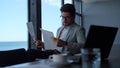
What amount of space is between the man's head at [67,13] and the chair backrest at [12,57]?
0.63m

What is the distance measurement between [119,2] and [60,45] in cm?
727

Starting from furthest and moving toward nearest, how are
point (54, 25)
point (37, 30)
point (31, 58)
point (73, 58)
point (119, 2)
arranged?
point (119, 2) → point (54, 25) → point (37, 30) → point (31, 58) → point (73, 58)

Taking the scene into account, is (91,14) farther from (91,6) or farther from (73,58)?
(73,58)

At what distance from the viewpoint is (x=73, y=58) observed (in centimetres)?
177

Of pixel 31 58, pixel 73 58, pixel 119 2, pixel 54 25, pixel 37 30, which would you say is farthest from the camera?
pixel 119 2

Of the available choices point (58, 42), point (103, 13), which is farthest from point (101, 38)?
point (103, 13)

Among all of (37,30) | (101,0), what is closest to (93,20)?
(101,0)

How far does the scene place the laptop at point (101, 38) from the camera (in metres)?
1.73

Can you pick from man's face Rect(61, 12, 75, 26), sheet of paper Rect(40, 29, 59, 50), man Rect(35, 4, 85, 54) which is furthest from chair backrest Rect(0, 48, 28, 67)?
man's face Rect(61, 12, 75, 26)

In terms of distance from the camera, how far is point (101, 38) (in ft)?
6.09

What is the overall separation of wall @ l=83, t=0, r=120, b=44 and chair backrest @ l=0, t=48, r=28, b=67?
23.9 feet

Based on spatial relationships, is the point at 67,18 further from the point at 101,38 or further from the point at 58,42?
the point at 101,38

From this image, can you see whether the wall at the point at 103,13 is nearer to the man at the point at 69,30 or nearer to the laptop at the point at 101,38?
the man at the point at 69,30

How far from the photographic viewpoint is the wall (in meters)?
9.03
